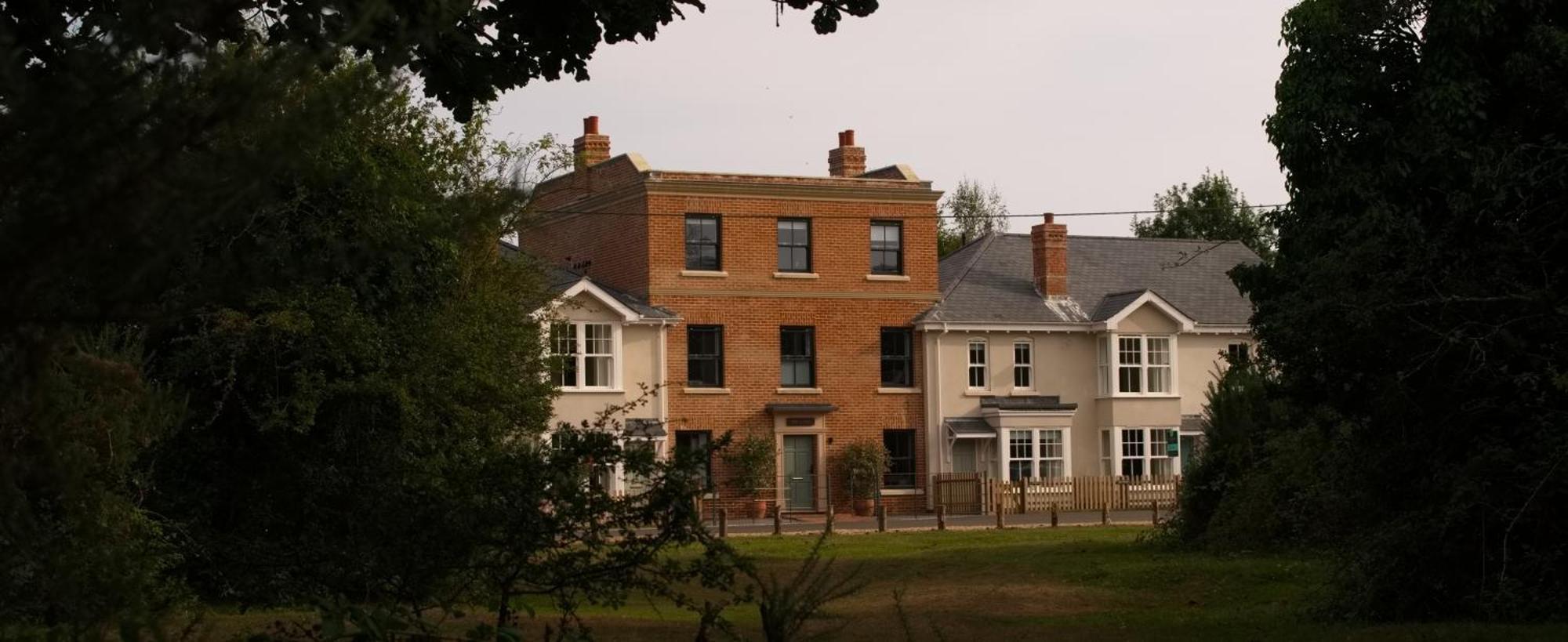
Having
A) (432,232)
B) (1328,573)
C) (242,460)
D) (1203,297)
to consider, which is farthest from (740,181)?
(432,232)

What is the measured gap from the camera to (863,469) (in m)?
46.3

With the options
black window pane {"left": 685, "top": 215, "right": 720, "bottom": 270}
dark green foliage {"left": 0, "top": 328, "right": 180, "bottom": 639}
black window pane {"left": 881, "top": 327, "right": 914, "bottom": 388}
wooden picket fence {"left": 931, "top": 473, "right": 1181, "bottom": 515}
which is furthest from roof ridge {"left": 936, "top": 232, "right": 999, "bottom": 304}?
dark green foliage {"left": 0, "top": 328, "right": 180, "bottom": 639}

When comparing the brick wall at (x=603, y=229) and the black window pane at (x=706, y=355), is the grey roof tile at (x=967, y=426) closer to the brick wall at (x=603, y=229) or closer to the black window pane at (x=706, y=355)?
the black window pane at (x=706, y=355)

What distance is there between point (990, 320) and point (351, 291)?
2942 cm

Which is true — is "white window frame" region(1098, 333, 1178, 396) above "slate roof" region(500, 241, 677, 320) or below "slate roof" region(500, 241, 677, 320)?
below

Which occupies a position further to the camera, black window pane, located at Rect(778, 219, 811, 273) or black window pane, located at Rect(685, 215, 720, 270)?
black window pane, located at Rect(778, 219, 811, 273)

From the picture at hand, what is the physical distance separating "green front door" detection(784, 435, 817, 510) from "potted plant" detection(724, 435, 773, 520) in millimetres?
910

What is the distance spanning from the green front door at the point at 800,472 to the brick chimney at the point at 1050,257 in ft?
27.8

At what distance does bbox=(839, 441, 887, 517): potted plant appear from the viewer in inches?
1821

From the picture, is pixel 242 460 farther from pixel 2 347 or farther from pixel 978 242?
pixel 978 242

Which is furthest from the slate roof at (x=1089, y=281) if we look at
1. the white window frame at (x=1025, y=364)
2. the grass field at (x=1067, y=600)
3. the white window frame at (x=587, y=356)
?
the grass field at (x=1067, y=600)

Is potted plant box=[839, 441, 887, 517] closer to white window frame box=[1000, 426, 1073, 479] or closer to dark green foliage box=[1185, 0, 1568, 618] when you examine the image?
white window frame box=[1000, 426, 1073, 479]

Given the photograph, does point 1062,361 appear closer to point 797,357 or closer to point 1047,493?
point 1047,493

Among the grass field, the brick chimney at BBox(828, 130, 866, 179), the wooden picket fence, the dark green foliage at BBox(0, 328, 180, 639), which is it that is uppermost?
the brick chimney at BBox(828, 130, 866, 179)
